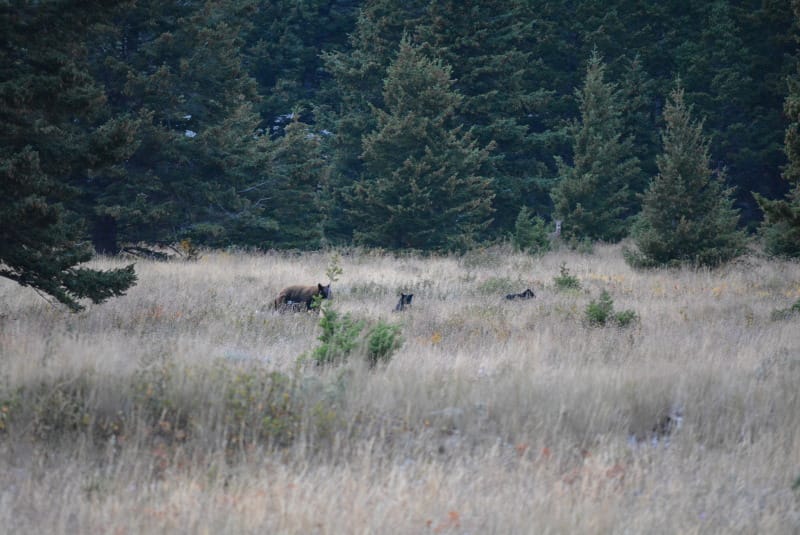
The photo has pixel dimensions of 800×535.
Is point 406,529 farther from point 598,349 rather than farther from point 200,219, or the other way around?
point 200,219

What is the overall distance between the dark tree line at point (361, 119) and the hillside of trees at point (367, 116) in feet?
0.21

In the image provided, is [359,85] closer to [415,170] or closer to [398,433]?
[415,170]

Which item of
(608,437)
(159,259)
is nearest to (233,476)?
(608,437)

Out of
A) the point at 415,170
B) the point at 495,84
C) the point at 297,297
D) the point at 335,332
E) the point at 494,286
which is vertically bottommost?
the point at 297,297

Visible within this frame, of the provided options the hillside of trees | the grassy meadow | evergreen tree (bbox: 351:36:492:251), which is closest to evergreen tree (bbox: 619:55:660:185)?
the hillside of trees

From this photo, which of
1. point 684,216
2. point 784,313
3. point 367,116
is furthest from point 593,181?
point 784,313

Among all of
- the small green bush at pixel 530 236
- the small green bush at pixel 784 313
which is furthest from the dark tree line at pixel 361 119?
the small green bush at pixel 530 236

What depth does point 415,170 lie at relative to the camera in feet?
78.8

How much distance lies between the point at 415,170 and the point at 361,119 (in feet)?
19.1

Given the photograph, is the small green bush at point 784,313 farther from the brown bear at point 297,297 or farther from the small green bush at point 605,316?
the brown bear at point 297,297

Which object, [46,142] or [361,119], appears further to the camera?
[361,119]

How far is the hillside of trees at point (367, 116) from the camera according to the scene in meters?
8.47

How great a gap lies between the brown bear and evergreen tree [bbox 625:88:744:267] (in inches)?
436

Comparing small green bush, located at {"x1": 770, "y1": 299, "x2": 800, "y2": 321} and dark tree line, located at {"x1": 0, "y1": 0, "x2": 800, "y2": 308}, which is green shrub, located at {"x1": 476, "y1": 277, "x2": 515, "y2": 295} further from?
dark tree line, located at {"x1": 0, "y1": 0, "x2": 800, "y2": 308}
